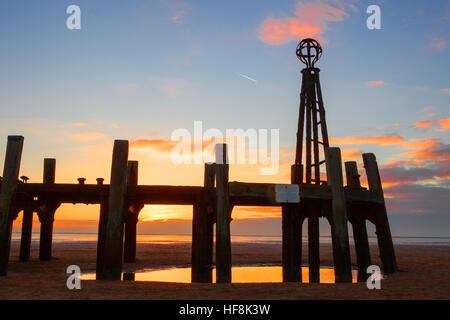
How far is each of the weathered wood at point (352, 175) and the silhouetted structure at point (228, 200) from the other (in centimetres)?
4

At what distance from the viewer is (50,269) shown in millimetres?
13211

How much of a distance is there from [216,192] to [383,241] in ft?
19.6

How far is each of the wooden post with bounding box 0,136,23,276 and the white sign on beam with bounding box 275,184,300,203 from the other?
6854mm

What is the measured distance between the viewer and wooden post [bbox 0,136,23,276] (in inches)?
396

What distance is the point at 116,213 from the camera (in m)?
9.80

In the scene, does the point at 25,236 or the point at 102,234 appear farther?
the point at 25,236

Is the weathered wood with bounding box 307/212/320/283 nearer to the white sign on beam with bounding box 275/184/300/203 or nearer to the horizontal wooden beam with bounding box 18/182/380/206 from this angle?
the horizontal wooden beam with bounding box 18/182/380/206

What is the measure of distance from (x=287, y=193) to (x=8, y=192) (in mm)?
7241

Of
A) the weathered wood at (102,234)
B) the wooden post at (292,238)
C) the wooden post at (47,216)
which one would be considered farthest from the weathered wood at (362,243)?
the wooden post at (47,216)

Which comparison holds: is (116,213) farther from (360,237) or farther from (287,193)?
(360,237)

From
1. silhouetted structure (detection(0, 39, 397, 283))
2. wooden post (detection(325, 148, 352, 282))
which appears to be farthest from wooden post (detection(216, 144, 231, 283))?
wooden post (detection(325, 148, 352, 282))

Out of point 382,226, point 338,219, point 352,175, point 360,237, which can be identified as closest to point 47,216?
point 338,219
